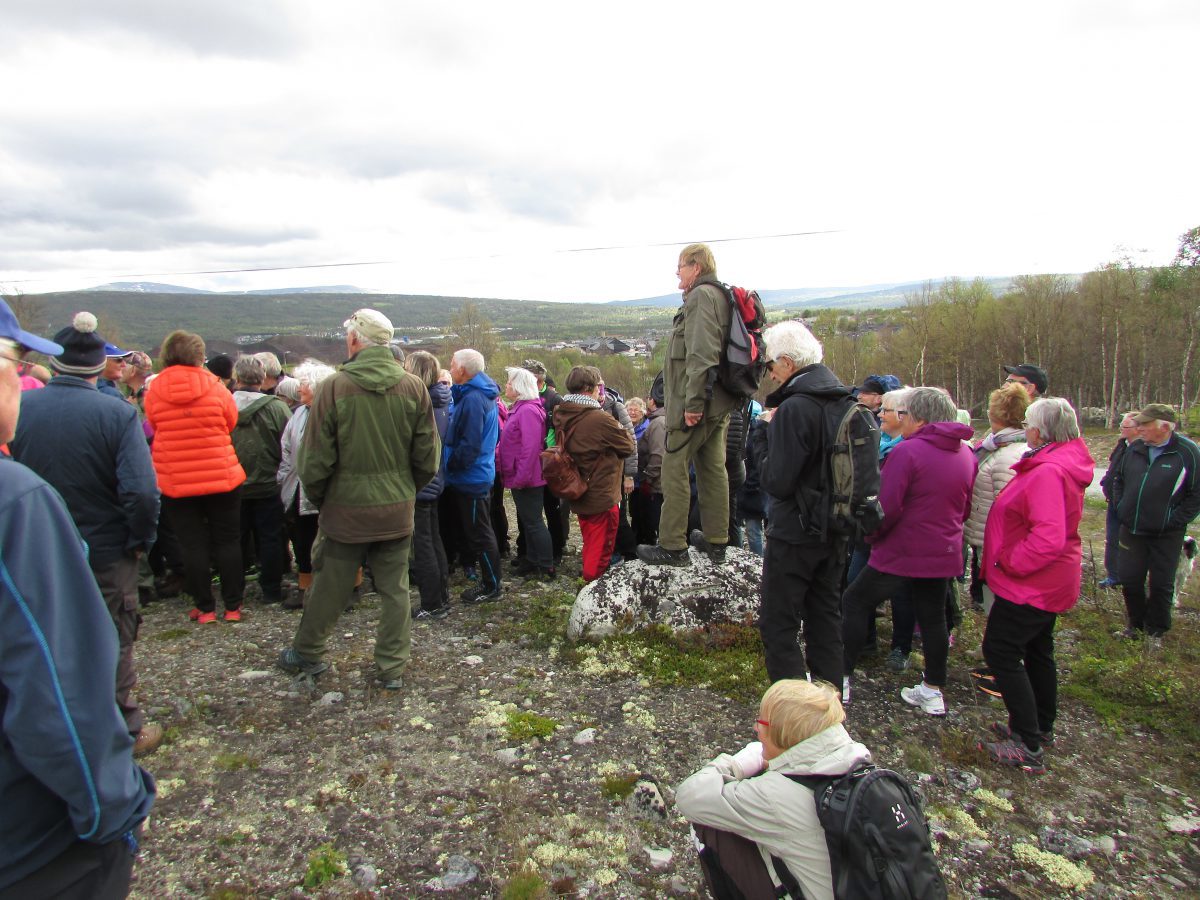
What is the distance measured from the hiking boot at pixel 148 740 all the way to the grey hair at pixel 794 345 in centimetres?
439

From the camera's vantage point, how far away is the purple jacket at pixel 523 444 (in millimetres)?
6703

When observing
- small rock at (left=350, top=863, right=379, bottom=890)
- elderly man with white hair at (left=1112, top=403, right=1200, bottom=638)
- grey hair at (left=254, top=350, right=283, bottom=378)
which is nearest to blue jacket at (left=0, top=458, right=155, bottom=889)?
small rock at (left=350, top=863, right=379, bottom=890)

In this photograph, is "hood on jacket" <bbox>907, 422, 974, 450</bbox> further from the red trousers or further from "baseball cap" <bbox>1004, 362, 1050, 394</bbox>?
the red trousers

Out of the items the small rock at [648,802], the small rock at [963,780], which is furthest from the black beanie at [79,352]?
the small rock at [963,780]

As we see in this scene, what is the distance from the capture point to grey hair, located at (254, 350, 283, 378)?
6.56m

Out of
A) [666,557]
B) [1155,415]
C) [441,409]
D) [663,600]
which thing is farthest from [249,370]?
[1155,415]

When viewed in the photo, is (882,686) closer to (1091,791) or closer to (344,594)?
(1091,791)

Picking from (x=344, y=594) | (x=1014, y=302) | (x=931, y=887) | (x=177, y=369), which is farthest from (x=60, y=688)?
(x=1014, y=302)

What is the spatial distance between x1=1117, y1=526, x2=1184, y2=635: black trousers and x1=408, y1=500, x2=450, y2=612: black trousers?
6476 mm

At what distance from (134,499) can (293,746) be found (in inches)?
70.9

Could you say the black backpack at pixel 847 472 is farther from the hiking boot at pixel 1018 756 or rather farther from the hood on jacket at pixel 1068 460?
the hiking boot at pixel 1018 756

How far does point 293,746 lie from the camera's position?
3928 millimetres

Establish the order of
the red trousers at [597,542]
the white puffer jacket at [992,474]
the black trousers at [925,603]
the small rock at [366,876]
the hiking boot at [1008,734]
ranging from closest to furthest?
the small rock at [366,876] → the hiking boot at [1008,734] → the black trousers at [925,603] → the white puffer jacket at [992,474] → the red trousers at [597,542]

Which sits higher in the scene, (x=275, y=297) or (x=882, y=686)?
(x=275, y=297)
